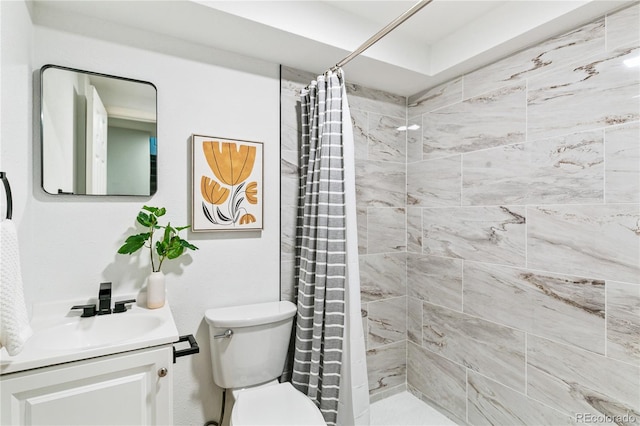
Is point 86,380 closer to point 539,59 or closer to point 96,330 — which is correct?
point 96,330

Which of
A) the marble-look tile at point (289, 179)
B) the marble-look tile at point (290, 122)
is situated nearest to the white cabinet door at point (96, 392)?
the marble-look tile at point (289, 179)

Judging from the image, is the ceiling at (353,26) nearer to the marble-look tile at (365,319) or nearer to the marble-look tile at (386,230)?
the marble-look tile at (386,230)

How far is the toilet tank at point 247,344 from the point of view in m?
1.62

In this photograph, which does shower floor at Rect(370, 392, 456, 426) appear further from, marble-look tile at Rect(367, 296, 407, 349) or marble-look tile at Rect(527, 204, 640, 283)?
marble-look tile at Rect(527, 204, 640, 283)

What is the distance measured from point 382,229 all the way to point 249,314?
3.65ft

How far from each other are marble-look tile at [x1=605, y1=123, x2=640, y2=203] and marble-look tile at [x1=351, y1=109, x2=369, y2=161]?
4.16 ft

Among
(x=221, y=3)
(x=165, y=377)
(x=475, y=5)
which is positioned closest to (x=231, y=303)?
(x=165, y=377)

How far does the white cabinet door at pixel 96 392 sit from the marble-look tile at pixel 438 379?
1.69 meters

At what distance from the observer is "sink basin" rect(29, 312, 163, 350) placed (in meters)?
1.27

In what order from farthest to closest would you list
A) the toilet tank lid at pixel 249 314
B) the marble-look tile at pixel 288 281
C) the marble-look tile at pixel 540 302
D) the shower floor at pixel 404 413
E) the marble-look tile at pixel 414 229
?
the marble-look tile at pixel 414 229
the shower floor at pixel 404 413
the marble-look tile at pixel 288 281
the toilet tank lid at pixel 249 314
the marble-look tile at pixel 540 302

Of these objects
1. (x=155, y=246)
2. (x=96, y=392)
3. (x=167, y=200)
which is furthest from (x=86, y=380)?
(x=167, y=200)

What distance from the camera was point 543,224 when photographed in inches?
64.9

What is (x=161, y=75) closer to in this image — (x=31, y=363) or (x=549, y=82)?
(x=31, y=363)

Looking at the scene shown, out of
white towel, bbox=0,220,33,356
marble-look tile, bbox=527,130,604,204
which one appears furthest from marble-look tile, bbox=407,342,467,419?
white towel, bbox=0,220,33,356
